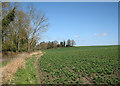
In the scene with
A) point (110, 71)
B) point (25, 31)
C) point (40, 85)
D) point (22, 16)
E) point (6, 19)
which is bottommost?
point (40, 85)

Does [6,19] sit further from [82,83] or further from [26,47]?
[82,83]

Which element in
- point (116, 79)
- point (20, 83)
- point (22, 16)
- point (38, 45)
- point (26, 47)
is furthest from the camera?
point (38, 45)

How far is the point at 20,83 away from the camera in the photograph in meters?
5.75

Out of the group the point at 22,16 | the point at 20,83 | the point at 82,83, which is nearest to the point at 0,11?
the point at 22,16

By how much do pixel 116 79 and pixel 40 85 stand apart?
186 inches

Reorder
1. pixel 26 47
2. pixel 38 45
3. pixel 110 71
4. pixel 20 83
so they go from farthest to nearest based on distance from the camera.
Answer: pixel 38 45, pixel 26 47, pixel 110 71, pixel 20 83

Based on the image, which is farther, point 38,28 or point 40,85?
point 38,28

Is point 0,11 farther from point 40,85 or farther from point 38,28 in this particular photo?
point 40,85

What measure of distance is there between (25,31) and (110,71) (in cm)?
1972

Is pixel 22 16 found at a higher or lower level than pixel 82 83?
higher

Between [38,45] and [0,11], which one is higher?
[0,11]

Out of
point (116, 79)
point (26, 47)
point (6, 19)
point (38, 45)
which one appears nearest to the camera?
point (116, 79)

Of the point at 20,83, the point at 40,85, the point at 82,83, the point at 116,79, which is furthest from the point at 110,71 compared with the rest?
the point at 20,83

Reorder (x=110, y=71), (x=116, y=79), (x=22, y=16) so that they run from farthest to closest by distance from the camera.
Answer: (x=22, y=16)
(x=110, y=71)
(x=116, y=79)
